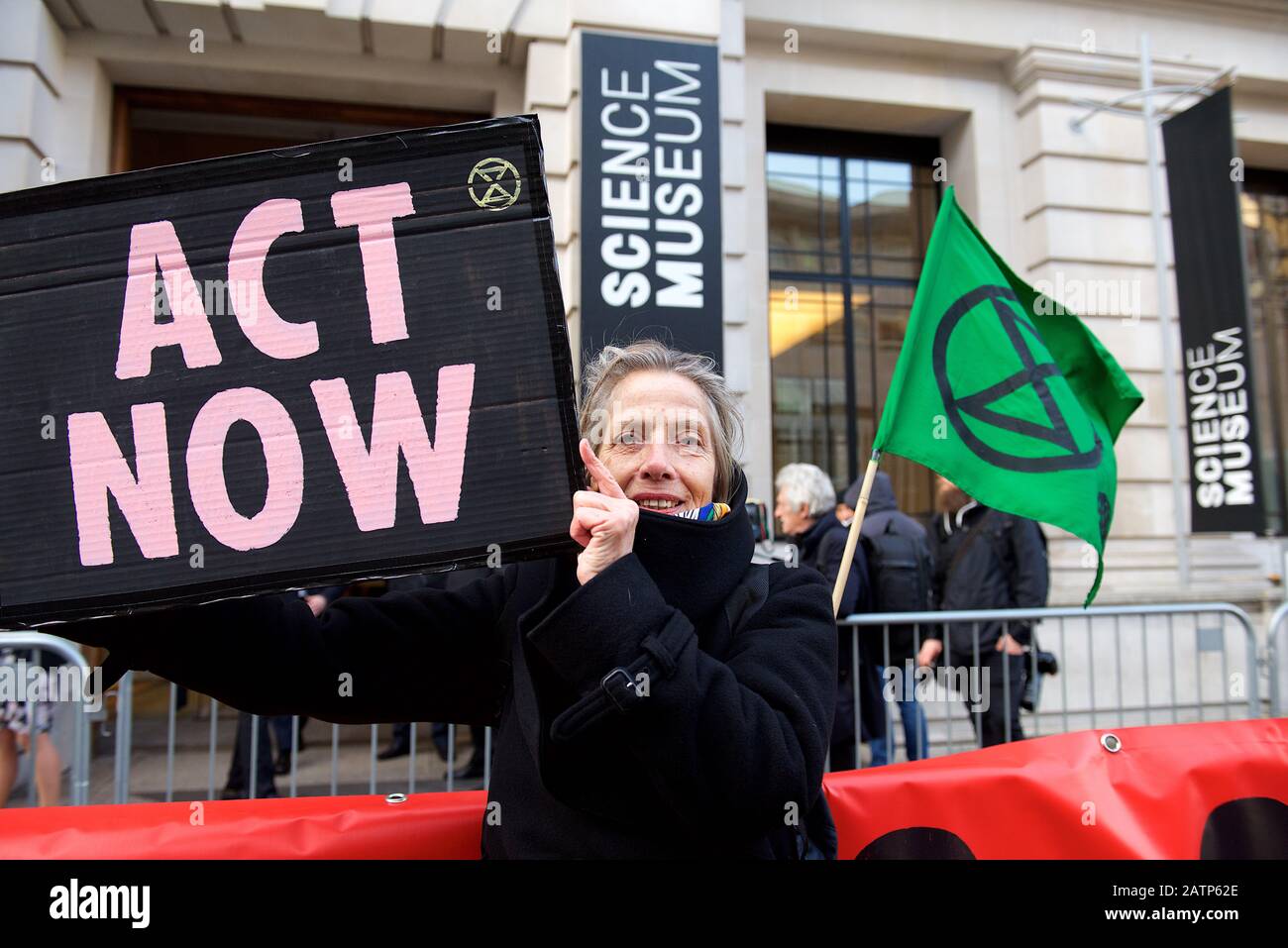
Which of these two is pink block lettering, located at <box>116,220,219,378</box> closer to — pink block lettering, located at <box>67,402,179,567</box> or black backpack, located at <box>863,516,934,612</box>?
pink block lettering, located at <box>67,402,179,567</box>

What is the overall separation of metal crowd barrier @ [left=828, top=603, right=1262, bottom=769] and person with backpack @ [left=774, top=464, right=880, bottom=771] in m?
0.06

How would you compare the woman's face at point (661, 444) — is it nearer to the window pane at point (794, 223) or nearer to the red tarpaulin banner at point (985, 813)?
the red tarpaulin banner at point (985, 813)

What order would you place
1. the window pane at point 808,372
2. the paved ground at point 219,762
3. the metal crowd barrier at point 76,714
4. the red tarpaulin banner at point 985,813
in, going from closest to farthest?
the red tarpaulin banner at point 985,813 < the metal crowd barrier at point 76,714 < the paved ground at point 219,762 < the window pane at point 808,372

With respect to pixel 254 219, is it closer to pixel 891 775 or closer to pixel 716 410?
pixel 716 410

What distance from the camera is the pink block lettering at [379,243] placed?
153 cm

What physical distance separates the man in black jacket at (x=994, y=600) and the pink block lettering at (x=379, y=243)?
3.91 meters

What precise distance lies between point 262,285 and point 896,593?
4327mm

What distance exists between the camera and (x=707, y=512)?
5.28 feet

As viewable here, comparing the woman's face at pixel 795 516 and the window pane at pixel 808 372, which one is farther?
the window pane at pixel 808 372

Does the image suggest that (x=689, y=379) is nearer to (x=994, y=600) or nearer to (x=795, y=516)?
A: (x=795, y=516)

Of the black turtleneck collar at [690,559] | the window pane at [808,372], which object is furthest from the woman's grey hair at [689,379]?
the window pane at [808,372]

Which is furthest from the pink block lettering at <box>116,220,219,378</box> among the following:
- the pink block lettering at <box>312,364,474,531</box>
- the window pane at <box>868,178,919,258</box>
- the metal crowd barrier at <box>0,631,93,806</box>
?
the window pane at <box>868,178,919,258</box>

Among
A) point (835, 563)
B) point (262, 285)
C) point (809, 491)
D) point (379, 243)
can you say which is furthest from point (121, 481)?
point (809, 491)
